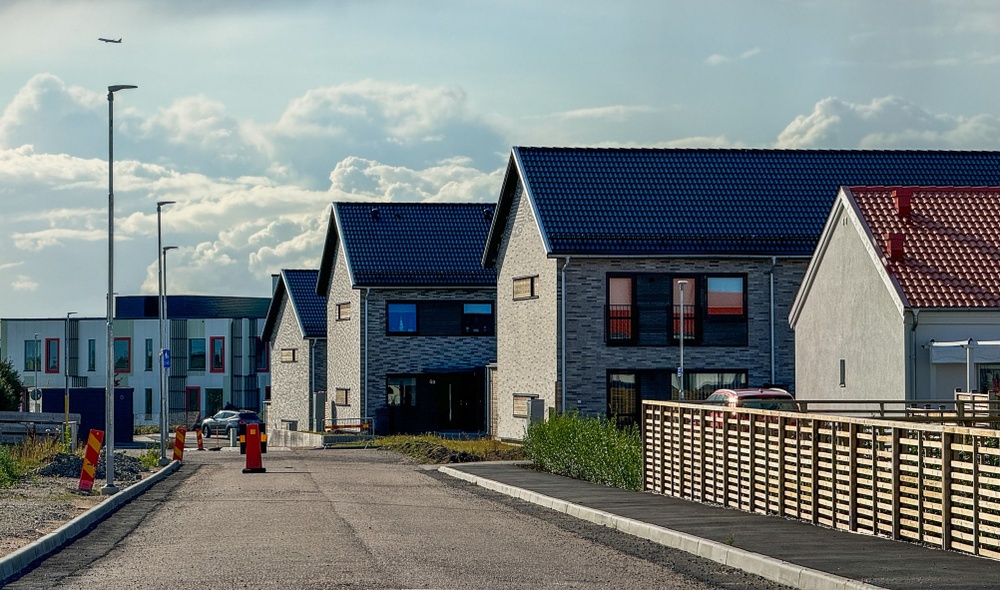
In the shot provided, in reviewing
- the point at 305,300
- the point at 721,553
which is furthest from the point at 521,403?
the point at 721,553

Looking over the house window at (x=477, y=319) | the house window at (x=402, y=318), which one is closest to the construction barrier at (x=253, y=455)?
the house window at (x=402, y=318)

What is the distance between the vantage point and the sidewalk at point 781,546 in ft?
42.4

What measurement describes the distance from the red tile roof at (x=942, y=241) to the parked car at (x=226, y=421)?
4375 centimetres

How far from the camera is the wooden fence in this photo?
14.8m

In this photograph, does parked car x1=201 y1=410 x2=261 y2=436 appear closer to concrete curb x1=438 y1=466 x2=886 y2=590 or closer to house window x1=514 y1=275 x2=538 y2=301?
house window x1=514 y1=275 x2=538 y2=301

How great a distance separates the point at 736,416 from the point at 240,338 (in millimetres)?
75283

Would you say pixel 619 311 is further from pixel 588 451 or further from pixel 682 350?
pixel 588 451

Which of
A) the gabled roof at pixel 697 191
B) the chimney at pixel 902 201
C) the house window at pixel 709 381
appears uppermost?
the gabled roof at pixel 697 191

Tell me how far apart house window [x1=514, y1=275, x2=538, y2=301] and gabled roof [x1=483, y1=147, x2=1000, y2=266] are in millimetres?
2255

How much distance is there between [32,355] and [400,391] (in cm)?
5199

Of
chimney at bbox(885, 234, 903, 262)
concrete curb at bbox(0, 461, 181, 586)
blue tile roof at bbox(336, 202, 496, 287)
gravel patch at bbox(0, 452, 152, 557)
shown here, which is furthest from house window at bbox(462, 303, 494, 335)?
concrete curb at bbox(0, 461, 181, 586)

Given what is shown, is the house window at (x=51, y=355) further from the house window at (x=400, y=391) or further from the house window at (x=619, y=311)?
the house window at (x=619, y=311)

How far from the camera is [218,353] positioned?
94.0m

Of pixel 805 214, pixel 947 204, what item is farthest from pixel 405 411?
pixel 947 204
